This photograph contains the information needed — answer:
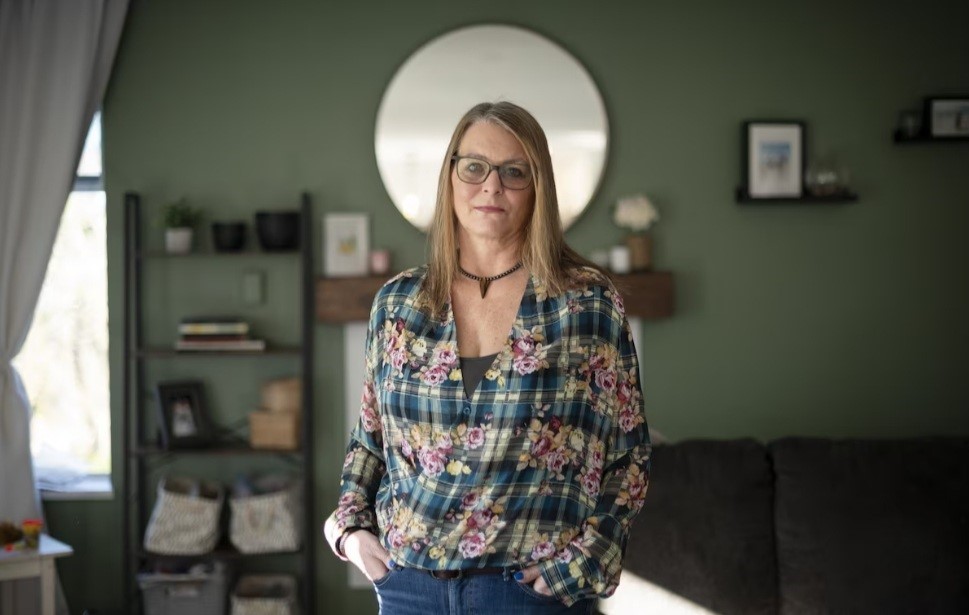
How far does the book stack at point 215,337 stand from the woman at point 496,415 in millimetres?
2025

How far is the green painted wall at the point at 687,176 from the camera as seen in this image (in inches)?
155

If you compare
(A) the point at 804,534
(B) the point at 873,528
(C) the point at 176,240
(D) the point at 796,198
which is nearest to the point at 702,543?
(A) the point at 804,534

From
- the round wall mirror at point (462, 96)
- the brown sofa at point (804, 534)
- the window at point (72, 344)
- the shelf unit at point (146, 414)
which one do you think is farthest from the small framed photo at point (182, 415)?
the brown sofa at point (804, 534)

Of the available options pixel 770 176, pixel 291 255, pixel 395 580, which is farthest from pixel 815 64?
pixel 395 580

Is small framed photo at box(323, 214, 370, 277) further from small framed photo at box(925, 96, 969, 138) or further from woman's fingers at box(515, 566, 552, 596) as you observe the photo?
woman's fingers at box(515, 566, 552, 596)

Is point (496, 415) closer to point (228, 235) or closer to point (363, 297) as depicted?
point (363, 297)

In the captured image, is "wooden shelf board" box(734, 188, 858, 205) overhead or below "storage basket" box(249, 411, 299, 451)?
overhead

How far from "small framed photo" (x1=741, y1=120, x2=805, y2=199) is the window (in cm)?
254

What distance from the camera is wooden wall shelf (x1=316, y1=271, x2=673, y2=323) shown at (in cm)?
384

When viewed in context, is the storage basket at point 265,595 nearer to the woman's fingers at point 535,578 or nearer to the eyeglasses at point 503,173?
the woman's fingers at point 535,578

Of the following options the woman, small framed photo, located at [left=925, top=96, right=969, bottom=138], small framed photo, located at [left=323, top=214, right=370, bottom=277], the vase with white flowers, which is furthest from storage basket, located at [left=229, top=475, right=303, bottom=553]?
small framed photo, located at [left=925, top=96, right=969, bottom=138]

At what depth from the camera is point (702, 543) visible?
10.2 feet

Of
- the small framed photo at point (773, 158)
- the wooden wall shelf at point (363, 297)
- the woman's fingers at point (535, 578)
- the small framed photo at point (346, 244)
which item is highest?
the small framed photo at point (773, 158)

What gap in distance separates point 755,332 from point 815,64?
106 cm
